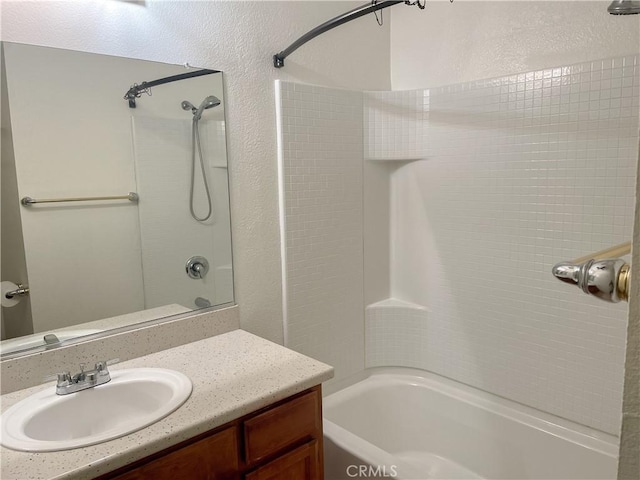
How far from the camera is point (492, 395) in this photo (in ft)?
7.00

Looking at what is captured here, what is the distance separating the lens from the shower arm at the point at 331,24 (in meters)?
1.47

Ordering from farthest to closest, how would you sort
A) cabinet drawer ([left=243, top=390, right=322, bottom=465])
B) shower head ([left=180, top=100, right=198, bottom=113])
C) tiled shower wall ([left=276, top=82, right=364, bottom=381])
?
tiled shower wall ([left=276, top=82, right=364, bottom=381])
shower head ([left=180, top=100, right=198, bottom=113])
cabinet drawer ([left=243, top=390, right=322, bottom=465])

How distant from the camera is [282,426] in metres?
1.33

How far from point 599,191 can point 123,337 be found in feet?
6.12

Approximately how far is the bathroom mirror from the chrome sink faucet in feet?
0.58

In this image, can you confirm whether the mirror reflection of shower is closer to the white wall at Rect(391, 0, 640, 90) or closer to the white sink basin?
the white sink basin

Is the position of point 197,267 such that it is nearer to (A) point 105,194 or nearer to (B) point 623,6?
(A) point 105,194

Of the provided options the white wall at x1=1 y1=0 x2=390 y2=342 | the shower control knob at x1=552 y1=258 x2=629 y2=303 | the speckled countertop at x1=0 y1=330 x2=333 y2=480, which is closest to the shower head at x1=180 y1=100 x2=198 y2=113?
the white wall at x1=1 y1=0 x2=390 y2=342

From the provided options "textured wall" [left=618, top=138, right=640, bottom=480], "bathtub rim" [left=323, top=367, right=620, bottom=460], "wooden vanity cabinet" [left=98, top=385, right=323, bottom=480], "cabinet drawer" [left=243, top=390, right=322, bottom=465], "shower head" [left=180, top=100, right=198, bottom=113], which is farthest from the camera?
"bathtub rim" [left=323, top=367, right=620, bottom=460]

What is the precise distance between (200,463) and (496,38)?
6.77 feet

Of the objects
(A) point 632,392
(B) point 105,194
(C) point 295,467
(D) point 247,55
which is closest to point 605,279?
(A) point 632,392

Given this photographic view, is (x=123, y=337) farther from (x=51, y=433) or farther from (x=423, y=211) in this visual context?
(x=423, y=211)

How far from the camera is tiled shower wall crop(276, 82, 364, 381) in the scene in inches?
78.1

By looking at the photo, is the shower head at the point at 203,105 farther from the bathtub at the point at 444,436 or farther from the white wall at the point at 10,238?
the bathtub at the point at 444,436
